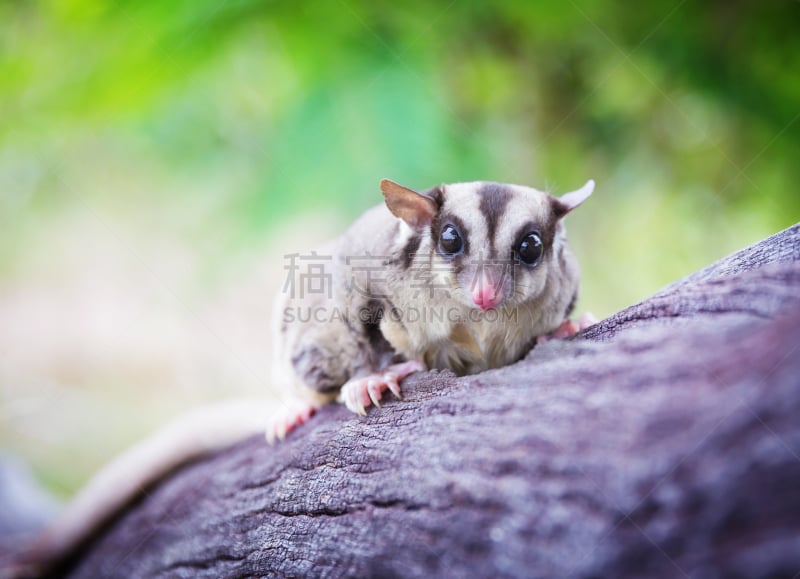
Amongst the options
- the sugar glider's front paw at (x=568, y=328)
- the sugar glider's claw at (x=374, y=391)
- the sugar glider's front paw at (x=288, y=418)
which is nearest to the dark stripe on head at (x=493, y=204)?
the sugar glider's front paw at (x=568, y=328)

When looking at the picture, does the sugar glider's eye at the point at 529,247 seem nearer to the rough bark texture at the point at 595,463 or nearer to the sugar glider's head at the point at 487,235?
the sugar glider's head at the point at 487,235

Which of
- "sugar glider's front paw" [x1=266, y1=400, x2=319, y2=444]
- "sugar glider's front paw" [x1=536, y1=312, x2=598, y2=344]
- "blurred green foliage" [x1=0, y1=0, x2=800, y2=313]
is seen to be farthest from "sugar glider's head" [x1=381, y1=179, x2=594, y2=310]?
"blurred green foliage" [x1=0, y1=0, x2=800, y2=313]

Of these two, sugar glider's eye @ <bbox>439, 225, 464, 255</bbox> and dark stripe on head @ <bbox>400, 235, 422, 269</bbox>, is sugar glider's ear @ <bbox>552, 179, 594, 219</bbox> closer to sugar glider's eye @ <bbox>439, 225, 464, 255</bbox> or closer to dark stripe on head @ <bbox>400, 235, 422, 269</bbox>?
sugar glider's eye @ <bbox>439, 225, 464, 255</bbox>

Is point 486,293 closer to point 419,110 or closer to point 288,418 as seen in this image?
point 288,418

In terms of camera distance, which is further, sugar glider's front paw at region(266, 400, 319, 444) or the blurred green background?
the blurred green background

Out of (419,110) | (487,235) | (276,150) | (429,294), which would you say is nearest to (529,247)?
(487,235)

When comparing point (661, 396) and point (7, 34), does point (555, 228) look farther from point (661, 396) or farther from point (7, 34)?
point (7, 34)

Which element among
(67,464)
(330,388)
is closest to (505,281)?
(330,388)
